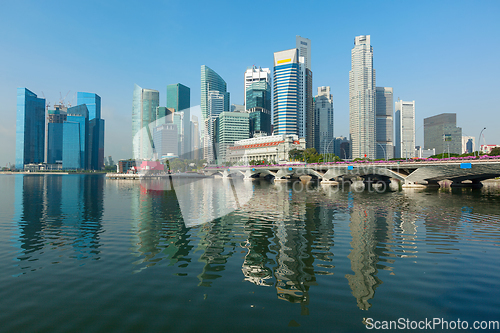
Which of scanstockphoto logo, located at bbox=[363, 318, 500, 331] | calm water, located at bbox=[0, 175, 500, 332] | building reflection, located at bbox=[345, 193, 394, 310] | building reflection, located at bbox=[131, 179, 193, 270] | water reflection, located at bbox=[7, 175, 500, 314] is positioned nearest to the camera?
scanstockphoto logo, located at bbox=[363, 318, 500, 331]

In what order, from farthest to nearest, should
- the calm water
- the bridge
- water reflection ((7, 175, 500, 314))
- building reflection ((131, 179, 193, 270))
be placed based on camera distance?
1. the bridge
2. building reflection ((131, 179, 193, 270))
3. water reflection ((7, 175, 500, 314))
4. the calm water

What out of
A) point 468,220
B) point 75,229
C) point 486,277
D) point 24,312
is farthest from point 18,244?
point 468,220

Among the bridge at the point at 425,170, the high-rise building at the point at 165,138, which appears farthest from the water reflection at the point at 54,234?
the bridge at the point at 425,170

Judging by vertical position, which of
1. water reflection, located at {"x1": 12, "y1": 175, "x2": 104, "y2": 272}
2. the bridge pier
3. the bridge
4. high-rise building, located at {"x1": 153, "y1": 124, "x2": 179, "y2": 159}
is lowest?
water reflection, located at {"x1": 12, "y1": 175, "x2": 104, "y2": 272}

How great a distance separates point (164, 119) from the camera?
1848cm

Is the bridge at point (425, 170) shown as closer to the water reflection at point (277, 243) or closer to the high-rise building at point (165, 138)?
the water reflection at point (277, 243)

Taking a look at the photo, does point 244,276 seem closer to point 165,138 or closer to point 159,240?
point 165,138

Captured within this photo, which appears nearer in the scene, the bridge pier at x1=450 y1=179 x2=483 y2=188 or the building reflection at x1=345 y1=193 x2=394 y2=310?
the building reflection at x1=345 y1=193 x2=394 y2=310

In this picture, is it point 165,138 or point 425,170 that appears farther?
point 425,170

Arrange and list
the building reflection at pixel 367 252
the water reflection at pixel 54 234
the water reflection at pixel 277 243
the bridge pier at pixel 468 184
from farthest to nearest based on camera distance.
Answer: the bridge pier at pixel 468 184
the water reflection at pixel 54 234
the water reflection at pixel 277 243
the building reflection at pixel 367 252

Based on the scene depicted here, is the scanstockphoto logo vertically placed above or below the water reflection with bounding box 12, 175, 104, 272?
above

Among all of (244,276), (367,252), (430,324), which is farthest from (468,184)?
(244,276)

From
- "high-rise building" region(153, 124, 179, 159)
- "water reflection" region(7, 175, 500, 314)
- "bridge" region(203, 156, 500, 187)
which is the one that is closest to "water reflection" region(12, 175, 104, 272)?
"water reflection" region(7, 175, 500, 314)

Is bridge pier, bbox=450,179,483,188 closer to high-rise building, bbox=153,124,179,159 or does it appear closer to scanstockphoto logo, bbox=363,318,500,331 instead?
scanstockphoto logo, bbox=363,318,500,331
